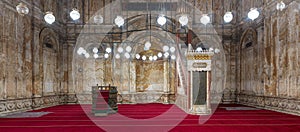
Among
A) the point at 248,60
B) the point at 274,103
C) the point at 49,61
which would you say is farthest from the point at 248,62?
the point at 49,61

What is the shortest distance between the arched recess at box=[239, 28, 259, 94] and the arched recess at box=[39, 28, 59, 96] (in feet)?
21.8

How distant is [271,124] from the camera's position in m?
4.97

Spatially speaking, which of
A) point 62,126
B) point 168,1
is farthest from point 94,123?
point 168,1

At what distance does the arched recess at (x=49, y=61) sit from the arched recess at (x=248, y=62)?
6644mm

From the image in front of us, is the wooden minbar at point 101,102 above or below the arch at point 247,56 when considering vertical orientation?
below

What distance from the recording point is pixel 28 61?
7379 millimetres

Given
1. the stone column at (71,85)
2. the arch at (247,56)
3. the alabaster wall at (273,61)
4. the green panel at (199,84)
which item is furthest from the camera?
the stone column at (71,85)

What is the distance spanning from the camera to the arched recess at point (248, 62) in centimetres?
840

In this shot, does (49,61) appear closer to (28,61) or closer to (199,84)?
(28,61)

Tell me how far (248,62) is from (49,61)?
6741 mm

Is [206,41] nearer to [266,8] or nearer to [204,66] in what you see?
[266,8]

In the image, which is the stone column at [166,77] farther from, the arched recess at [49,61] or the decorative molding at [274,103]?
the arched recess at [49,61]

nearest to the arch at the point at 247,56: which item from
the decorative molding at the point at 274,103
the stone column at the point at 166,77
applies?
the decorative molding at the point at 274,103

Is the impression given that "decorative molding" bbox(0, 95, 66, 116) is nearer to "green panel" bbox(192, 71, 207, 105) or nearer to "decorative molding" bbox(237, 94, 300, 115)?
"green panel" bbox(192, 71, 207, 105)
